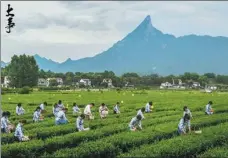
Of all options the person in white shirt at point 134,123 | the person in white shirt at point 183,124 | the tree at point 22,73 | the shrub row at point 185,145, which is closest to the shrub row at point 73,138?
the person in white shirt at point 134,123

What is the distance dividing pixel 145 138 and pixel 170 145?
2709 millimetres

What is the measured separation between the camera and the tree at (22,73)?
12119 cm

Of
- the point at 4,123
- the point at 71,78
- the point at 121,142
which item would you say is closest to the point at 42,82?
the point at 71,78

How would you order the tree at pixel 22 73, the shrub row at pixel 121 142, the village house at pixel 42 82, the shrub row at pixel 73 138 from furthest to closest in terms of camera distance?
the village house at pixel 42 82 → the tree at pixel 22 73 → the shrub row at pixel 73 138 → the shrub row at pixel 121 142

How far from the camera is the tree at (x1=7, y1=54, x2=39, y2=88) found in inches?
4771

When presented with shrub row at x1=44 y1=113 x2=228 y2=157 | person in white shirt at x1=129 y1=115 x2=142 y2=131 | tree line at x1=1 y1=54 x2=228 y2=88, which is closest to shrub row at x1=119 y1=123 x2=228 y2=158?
shrub row at x1=44 y1=113 x2=228 y2=157

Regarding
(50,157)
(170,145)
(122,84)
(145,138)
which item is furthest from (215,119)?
(122,84)

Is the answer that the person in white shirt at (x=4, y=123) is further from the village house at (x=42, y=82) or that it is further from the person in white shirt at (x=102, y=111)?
the village house at (x=42, y=82)

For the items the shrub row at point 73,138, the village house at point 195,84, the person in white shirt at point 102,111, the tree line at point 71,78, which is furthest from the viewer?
the village house at point 195,84

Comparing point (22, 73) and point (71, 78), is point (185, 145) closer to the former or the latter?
point (22, 73)

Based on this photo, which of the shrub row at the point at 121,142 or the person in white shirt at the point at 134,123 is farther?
the person in white shirt at the point at 134,123

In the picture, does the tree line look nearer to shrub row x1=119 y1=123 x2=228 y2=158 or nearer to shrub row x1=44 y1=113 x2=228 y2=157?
shrub row x1=44 y1=113 x2=228 y2=157

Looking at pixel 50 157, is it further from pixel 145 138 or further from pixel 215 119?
pixel 215 119

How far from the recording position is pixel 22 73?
121 m
